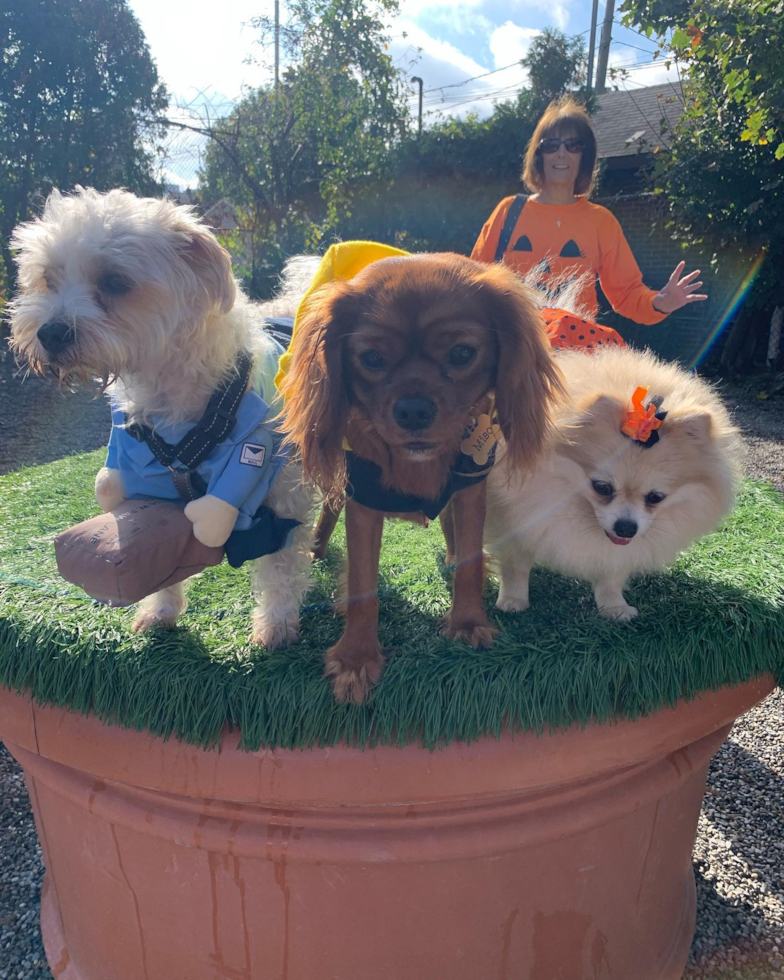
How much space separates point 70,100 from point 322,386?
1000 cm

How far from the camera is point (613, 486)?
1870mm

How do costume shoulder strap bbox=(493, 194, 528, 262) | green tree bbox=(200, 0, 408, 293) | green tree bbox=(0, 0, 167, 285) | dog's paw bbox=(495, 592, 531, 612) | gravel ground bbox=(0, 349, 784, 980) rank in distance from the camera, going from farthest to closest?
green tree bbox=(200, 0, 408, 293), green tree bbox=(0, 0, 167, 285), costume shoulder strap bbox=(493, 194, 528, 262), gravel ground bbox=(0, 349, 784, 980), dog's paw bbox=(495, 592, 531, 612)

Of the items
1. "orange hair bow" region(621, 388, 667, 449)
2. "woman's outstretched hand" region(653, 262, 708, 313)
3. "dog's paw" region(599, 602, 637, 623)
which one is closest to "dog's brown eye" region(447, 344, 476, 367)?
"orange hair bow" region(621, 388, 667, 449)

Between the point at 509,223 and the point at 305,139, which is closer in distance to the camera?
the point at 509,223

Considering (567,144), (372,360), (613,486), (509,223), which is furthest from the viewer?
(509,223)

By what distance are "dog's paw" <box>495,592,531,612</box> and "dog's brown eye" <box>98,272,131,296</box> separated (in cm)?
139

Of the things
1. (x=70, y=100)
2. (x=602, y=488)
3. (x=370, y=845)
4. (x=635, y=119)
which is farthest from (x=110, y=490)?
(x=635, y=119)

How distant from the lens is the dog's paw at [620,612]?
1980 millimetres

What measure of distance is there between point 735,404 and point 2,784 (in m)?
9.53

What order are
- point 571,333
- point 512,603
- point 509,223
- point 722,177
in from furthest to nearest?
point 722,177 → point 509,223 → point 571,333 → point 512,603

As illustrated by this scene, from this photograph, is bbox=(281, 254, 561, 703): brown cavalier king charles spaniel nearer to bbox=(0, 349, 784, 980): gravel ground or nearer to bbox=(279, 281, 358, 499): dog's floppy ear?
bbox=(279, 281, 358, 499): dog's floppy ear

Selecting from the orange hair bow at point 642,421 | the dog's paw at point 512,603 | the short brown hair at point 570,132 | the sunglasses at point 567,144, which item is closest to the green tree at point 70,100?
the short brown hair at point 570,132

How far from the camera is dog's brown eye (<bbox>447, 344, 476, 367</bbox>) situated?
64.7 inches

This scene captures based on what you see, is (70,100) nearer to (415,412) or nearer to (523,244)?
(523,244)
